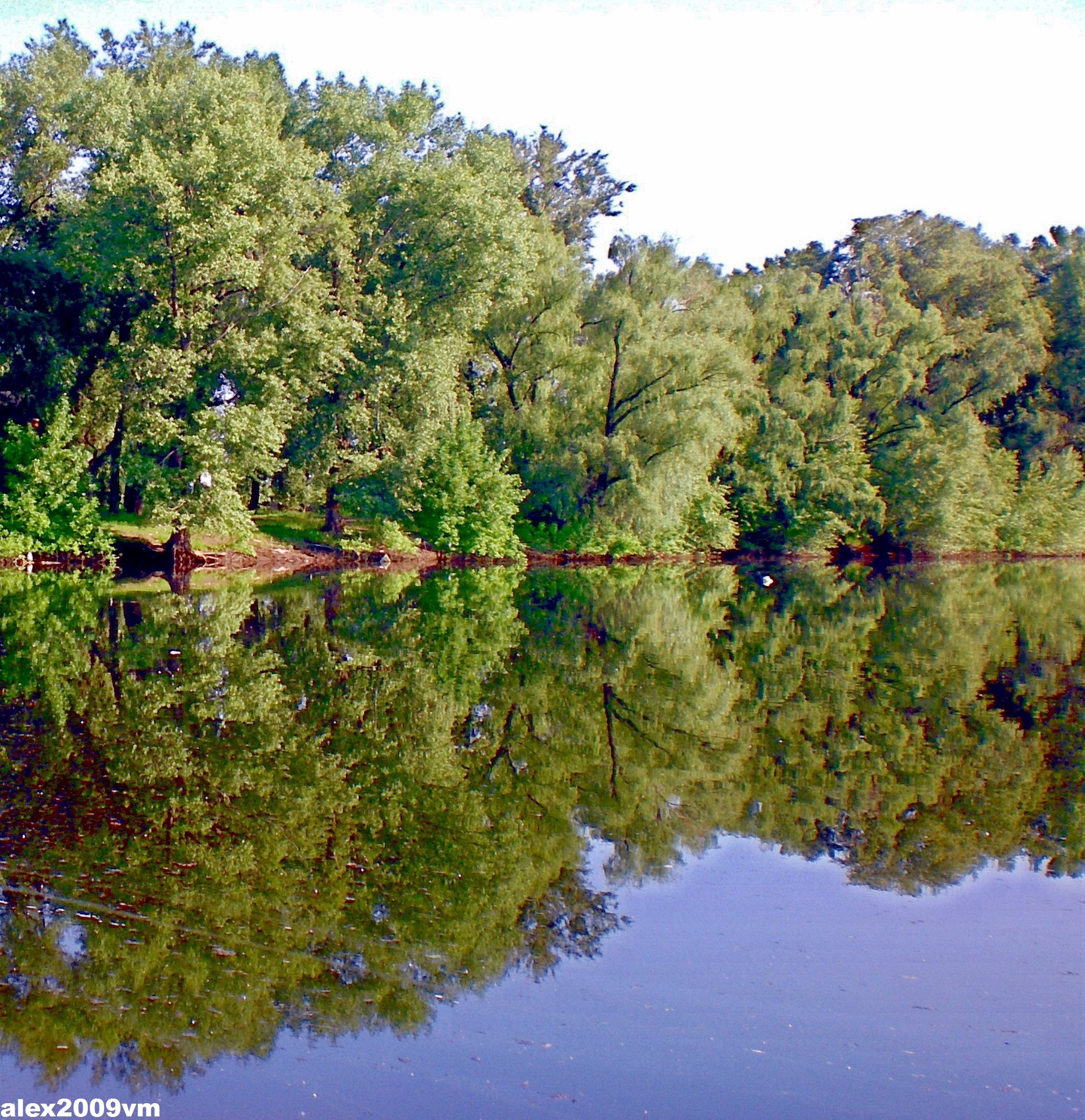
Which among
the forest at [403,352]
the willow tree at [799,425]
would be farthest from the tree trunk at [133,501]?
the willow tree at [799,425]

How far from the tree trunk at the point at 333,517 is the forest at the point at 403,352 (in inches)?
5.6

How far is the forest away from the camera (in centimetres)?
3559

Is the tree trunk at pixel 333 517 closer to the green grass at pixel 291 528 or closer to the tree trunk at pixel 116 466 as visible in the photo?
the green grass at pixel 291 528

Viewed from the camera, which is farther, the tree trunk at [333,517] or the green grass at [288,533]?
the tree trunk at [333,517]

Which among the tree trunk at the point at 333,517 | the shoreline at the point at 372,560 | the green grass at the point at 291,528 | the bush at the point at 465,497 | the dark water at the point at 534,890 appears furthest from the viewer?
the bush at the point at 465,497

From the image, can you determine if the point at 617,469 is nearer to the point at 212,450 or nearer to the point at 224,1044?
the point at 212,450

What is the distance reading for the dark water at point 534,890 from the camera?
5727 mm

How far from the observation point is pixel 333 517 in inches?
1752

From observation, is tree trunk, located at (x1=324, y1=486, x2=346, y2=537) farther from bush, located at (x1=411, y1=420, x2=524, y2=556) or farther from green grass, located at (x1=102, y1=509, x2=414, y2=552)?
bush, located at (x1=411, y1=420, x2=524, y2=556)

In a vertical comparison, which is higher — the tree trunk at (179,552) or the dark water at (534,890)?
the tree trunk at (179,552)

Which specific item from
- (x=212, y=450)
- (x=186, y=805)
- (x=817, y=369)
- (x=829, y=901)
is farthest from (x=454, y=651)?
(x=817, y=369)

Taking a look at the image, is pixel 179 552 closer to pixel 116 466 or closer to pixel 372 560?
pixel 116 466

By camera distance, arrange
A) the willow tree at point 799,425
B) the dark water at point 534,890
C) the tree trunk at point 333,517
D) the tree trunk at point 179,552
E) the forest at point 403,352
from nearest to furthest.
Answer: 1. the dark water at point 534,890
2. the forest at point 403,352
3. the tree trunk at point 179,552
4. the tree trunk at point 333,517
5. the willow tree at point 799,425

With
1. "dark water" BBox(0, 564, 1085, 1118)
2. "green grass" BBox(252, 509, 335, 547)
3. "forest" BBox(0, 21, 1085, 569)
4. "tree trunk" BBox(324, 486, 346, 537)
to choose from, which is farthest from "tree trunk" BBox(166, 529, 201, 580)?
"dark water" BBox(0, 564, 1085, 1118)
